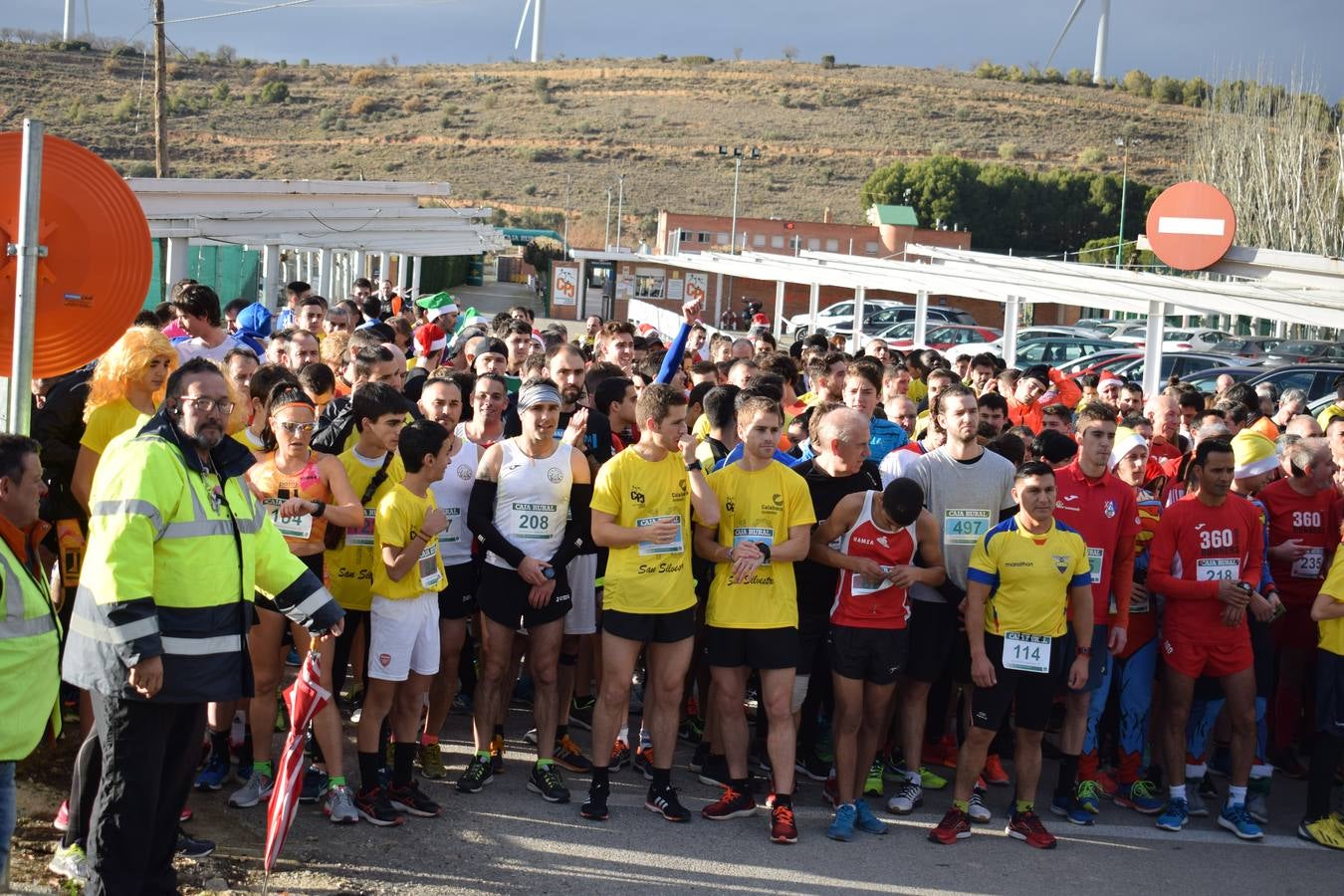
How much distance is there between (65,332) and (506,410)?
2.92 metres

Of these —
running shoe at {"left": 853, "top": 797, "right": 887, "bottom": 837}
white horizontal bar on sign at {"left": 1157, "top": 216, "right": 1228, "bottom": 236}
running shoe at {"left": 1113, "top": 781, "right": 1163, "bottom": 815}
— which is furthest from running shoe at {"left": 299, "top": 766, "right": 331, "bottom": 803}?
white horizontal bar on sign at {"left": 1157, "top": 216, "right": 1228, "bottom": 236}

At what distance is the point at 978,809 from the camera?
6.54 metres

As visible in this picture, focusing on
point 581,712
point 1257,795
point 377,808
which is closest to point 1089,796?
point 1257,795

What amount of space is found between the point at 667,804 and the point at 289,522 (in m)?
2.19

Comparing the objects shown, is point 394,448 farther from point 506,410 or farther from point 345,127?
point 345,127

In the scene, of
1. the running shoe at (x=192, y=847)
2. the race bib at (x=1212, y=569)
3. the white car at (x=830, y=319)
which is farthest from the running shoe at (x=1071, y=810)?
the white car at (x=830, y=319)

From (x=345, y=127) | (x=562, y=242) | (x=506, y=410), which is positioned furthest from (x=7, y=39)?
(x=506, y=410)

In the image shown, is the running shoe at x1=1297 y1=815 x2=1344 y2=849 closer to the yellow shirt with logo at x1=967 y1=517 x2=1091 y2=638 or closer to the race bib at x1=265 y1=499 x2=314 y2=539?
the yellow shirt with logo at x1=967 y1=517 x2=1091 y2=638

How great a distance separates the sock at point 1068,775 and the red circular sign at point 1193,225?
433 inches

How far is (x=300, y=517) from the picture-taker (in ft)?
19.2

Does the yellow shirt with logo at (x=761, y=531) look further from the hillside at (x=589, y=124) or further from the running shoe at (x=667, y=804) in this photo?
the hillside at (x=589, y=124)

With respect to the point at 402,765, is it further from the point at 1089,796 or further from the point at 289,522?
the point at 1089,796

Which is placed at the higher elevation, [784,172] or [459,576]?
[784,172]

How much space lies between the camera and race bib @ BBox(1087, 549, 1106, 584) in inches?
267
